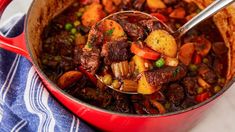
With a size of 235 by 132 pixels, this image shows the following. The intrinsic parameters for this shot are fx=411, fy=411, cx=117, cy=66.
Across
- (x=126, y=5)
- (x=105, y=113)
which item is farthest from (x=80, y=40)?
(x=105, y=113)

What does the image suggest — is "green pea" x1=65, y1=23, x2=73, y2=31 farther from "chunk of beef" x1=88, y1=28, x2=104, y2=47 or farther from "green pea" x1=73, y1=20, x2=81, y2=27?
"chunk of beef" x1=88, y1=28, x2=104, y2=47

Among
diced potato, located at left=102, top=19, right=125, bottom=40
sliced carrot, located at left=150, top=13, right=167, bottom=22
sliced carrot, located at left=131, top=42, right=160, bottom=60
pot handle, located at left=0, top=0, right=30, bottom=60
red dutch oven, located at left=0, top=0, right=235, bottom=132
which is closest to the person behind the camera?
red dutch oven, located at left=0, top=0, right=235, bottom=132

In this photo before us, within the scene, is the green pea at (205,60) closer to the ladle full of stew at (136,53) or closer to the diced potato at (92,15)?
the ladle full of stew at (136,53)

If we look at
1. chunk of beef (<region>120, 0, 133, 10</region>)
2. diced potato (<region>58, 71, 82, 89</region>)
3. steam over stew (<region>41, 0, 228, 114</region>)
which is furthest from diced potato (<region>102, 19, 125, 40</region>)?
chunk of beef (<region>120, 0, 133, 10</region>)

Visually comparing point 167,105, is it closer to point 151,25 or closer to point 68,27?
point 151,25

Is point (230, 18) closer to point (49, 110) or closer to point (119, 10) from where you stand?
point (119, 10)

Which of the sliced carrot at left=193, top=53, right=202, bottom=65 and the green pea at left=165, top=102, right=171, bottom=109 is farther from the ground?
the sliced carrot at left=193, top=53, right=202, bottom=65

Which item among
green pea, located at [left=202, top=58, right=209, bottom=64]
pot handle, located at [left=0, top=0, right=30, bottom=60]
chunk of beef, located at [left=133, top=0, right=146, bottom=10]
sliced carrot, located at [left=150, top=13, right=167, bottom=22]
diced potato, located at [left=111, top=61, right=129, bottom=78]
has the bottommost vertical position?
green pea, located at [left=202, top=58, right=209, bottom=64]

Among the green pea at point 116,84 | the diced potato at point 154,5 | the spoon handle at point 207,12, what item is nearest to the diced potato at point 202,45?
the spoon handle at point 207,12
